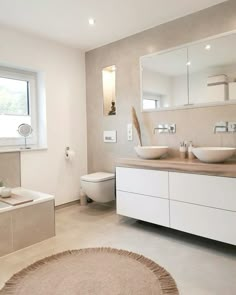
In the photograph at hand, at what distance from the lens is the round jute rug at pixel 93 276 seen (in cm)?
161

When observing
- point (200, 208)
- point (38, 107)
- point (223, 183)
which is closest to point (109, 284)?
point (200, 208)

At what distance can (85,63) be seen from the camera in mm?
3760

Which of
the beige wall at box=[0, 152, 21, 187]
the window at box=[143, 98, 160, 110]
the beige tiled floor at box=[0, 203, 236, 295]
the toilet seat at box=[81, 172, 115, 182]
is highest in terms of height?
the window at box=[143, 98, 160, 110]

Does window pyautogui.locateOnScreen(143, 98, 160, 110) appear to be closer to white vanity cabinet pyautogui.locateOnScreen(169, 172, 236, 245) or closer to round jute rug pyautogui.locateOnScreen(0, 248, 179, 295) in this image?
white vanity cabinet pyautogui.locateOnScreen(169, 172, 236, 245)

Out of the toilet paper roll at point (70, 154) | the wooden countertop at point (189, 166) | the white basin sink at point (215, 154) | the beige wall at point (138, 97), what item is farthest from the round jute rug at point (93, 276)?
the toilet paper roll at point (70, 154)

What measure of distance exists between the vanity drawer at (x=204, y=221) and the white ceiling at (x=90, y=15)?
6.49 feet

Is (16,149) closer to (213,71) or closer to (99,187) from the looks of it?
(99,187)

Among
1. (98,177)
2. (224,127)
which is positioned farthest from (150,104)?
(98,177)

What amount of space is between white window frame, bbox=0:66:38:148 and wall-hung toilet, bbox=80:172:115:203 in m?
0.96

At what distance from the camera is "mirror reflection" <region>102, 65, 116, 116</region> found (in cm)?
355

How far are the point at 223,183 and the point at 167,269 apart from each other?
2.66 feet

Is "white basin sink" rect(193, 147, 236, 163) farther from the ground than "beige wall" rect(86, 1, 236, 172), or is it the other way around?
"beige wall" rect(86, 1, 236, 172)

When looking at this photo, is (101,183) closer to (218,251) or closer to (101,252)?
(101,252)

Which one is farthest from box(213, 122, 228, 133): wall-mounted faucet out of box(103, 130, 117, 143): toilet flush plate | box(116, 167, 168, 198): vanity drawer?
box(103, 130, 117, 143): toilet flush plate
